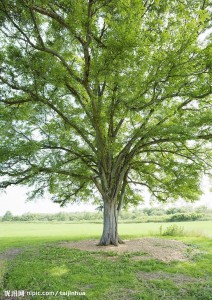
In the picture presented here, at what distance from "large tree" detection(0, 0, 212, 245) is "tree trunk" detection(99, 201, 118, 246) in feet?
0.19

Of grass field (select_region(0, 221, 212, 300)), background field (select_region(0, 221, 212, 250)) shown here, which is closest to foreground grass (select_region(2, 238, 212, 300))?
grass field (select_region(0, 221, 212, 300))

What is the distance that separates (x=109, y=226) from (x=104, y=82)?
25.2ft

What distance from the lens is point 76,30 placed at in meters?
9.05

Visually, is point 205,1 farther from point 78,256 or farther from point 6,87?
point 78,256

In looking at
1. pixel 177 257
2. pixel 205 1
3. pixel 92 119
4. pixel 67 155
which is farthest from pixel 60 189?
pixel 205 1

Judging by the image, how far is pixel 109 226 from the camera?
1451cm

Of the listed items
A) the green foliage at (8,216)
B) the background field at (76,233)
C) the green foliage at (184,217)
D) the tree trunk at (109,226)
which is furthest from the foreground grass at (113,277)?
the green foliage at (8,216)

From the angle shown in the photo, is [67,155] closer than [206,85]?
No

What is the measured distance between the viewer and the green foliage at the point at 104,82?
9055mm

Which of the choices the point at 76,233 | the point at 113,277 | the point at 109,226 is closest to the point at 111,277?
the point at 113,277

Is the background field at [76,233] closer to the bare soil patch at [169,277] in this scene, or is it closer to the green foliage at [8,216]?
the bare soil patch at [169,277]

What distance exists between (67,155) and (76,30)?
25.9 feet

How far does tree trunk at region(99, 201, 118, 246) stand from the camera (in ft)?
47.0

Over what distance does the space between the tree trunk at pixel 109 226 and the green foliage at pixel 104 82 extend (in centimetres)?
53
